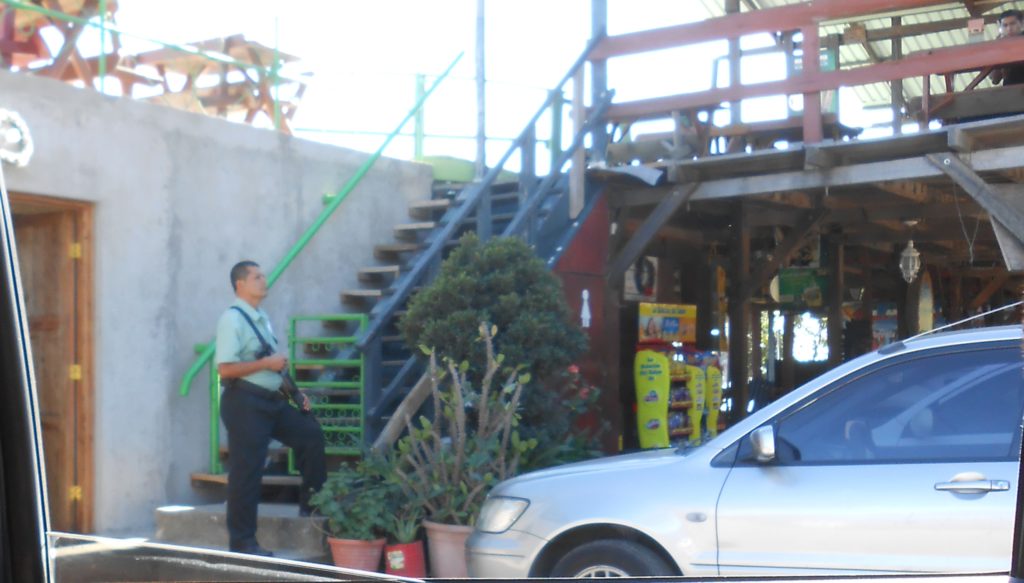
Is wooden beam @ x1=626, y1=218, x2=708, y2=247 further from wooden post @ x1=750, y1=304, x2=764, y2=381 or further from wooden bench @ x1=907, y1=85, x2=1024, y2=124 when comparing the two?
wooden bench @ x1=907, y1=85, x2=1024, y2=124

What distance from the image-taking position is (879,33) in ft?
34.2

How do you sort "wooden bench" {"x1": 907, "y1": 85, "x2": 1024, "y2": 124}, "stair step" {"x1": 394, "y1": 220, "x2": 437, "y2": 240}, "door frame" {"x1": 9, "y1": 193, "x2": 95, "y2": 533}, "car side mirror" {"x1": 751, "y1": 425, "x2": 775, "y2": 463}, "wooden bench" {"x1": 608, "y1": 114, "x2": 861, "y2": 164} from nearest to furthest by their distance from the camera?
"door frame" {"x1": 9, "y1": 193, "x2": 95, "y2": 533} < "car side mirror" {"x1": 751, "y1": 425, "x2": 775, "y2": 463} < "wooden bench" {"x1": 907, "y1": 85, "x2": 1024, "y2": 124} < "wooden bench" {"x1": 608, "y1": 114, "x2": 861, "y2": 164} < "stair step" {"x1": 394, "y1": 220, "x2": 437, "y2": 240}

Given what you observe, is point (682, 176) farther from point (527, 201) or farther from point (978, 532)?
point (978, 532)

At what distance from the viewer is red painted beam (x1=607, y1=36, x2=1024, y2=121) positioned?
7383mm

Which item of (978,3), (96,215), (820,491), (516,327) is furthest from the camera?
(978,3)

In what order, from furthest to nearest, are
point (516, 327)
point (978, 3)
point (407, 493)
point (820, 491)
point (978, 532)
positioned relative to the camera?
point (978, 3), point (516, 327), point (407, 493), point (820, 491), point (978, 532)

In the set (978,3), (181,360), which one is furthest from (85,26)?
(978,3)

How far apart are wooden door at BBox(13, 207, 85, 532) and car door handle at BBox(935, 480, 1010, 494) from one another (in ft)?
7.93

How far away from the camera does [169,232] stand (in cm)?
657

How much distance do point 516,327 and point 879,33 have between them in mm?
5560

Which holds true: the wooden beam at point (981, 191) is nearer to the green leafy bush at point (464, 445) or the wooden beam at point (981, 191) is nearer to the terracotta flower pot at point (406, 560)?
the green leafy bush at point (464, 445)

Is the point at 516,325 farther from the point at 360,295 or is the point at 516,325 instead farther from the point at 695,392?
the point at 695,392

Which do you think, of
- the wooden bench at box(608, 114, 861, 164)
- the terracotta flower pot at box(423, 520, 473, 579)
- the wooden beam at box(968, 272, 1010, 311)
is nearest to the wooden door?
the terracotta flower pot at box(423, 520, 473, 579)

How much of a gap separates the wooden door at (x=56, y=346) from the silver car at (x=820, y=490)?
6.14 ft
